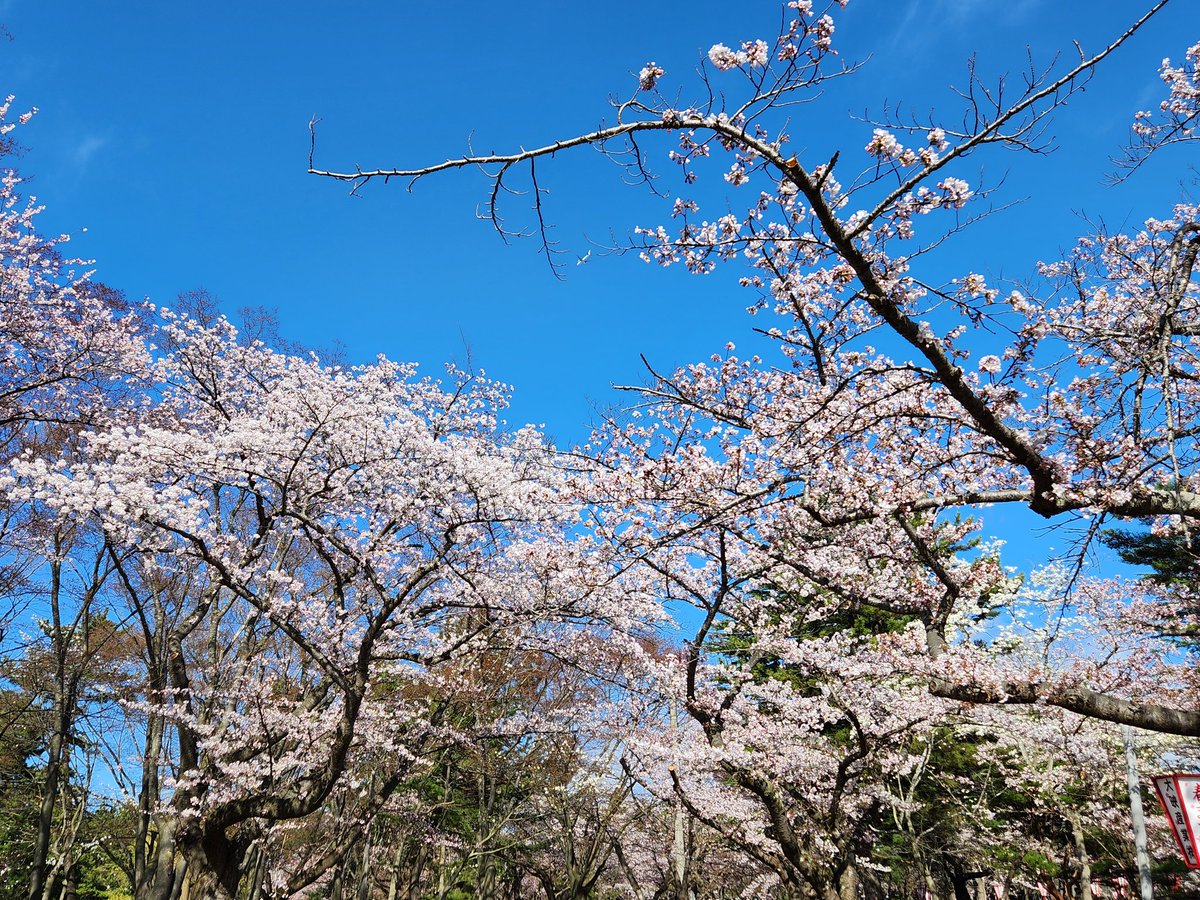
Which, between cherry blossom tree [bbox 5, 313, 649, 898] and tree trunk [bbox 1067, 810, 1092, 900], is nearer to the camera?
cherry blossom tree [bbox 5, 313, 649, 898]

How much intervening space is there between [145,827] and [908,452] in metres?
10.9

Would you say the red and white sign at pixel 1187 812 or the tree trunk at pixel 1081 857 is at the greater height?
the red and white sign at pixel 1187 812

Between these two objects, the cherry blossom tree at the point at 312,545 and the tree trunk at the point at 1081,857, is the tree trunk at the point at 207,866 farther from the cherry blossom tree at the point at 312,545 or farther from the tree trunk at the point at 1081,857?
the tree trunk at the point at 1081,857

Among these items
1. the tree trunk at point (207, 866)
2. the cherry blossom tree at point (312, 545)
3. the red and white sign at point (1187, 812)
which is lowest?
the tree trunk at point (207, 866)

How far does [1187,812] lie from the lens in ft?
30.0

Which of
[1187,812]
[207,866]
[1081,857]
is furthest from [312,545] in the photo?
[1081,857]

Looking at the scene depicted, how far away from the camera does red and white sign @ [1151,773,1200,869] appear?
908 cm

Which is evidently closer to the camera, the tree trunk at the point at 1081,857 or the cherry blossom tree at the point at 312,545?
the cherry blossom tree at the point at 312,545

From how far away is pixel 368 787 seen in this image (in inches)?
470

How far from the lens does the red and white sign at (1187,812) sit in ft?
29.8

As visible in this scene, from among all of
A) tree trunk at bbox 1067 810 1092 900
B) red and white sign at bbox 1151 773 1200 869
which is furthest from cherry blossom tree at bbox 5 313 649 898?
tree trunk at bbox 1067 810 1092 900

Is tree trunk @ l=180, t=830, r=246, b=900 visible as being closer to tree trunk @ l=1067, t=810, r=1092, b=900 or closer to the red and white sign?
the red and white sign

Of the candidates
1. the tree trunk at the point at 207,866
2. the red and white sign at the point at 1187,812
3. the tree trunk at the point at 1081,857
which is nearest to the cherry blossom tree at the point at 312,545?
the tree trunk at the point at 207,866

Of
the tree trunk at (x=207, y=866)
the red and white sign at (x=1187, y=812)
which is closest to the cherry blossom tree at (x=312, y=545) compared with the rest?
the tree trunk at (x=207, y=866)
